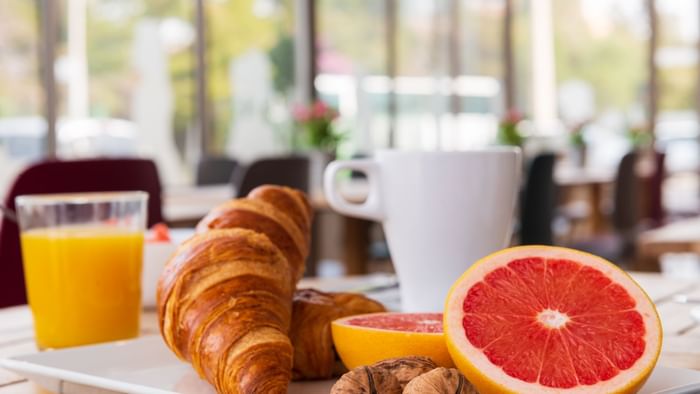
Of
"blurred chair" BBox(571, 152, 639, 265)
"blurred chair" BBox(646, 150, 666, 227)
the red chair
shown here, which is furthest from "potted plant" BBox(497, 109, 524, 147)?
the red chair

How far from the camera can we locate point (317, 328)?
0.68m

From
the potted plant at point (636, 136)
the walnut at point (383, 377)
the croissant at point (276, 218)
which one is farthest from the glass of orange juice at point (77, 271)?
the potted plant at point (636, 136)

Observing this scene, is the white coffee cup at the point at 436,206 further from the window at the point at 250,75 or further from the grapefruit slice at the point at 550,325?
the window at the point at 250,75

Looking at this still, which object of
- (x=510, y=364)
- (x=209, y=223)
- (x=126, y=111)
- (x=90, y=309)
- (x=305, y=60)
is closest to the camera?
(x=510, y=364)

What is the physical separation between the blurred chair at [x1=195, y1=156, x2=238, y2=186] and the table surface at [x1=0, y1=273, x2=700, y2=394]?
3772mm

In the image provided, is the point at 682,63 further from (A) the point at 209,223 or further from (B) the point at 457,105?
(A) the point at 209,223

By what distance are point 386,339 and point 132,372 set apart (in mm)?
186

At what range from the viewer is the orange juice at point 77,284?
83 centimetres

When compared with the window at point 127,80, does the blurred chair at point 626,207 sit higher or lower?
lower

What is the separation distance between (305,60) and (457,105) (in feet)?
6.04

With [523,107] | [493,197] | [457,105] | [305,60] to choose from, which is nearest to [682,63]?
[523,107]

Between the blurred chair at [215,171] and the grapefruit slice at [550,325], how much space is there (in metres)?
4.39

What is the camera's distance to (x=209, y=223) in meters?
0.69

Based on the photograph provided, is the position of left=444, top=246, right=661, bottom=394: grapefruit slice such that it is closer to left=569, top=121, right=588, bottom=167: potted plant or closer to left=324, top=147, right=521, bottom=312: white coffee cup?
left=324, top=147, right=521, bottom=312: white coffee cup
